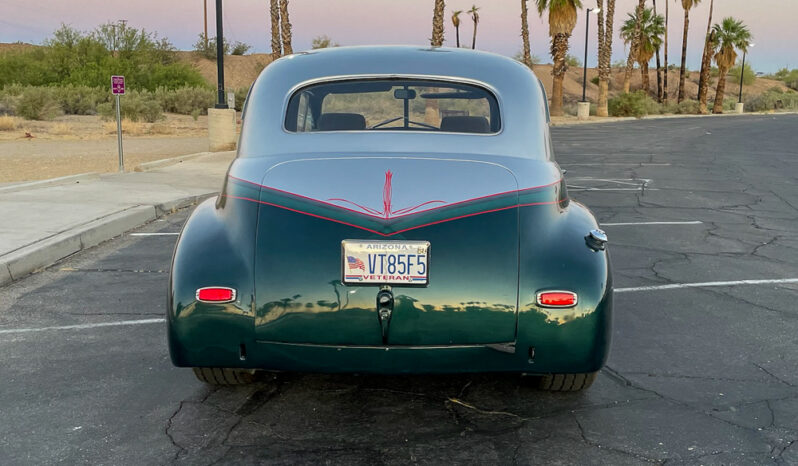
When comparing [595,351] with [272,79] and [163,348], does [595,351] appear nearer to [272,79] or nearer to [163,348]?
[272,79]

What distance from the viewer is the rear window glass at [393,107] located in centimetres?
457

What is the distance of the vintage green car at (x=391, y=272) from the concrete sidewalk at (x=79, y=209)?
4273 mm

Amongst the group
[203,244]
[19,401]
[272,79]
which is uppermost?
[272,79]

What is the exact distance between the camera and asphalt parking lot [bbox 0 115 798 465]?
3.66 meters

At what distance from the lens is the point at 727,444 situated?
3.74 meters

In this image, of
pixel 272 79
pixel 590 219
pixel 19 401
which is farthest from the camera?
pixel 272 79

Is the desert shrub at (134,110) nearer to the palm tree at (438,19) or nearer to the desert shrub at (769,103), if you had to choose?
the palm tree at (438,19)

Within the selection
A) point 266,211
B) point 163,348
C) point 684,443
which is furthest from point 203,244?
point 684,443

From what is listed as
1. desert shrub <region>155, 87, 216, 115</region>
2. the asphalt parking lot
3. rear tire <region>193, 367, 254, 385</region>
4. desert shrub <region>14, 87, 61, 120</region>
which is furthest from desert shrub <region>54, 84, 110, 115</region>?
rear tire <region>193, 367, 254, 385</region>

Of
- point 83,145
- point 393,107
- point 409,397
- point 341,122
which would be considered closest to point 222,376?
point 409,397

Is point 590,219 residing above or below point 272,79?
below

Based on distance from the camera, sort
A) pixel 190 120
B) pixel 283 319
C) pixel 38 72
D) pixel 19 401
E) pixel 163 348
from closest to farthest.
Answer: pixel 283 319 → pixel 19 401 → pixel 163 348 → pixel 190 120 → pixel 38 72

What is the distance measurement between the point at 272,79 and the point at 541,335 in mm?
2176

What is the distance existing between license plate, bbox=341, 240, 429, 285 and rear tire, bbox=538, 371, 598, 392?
1.12 m
